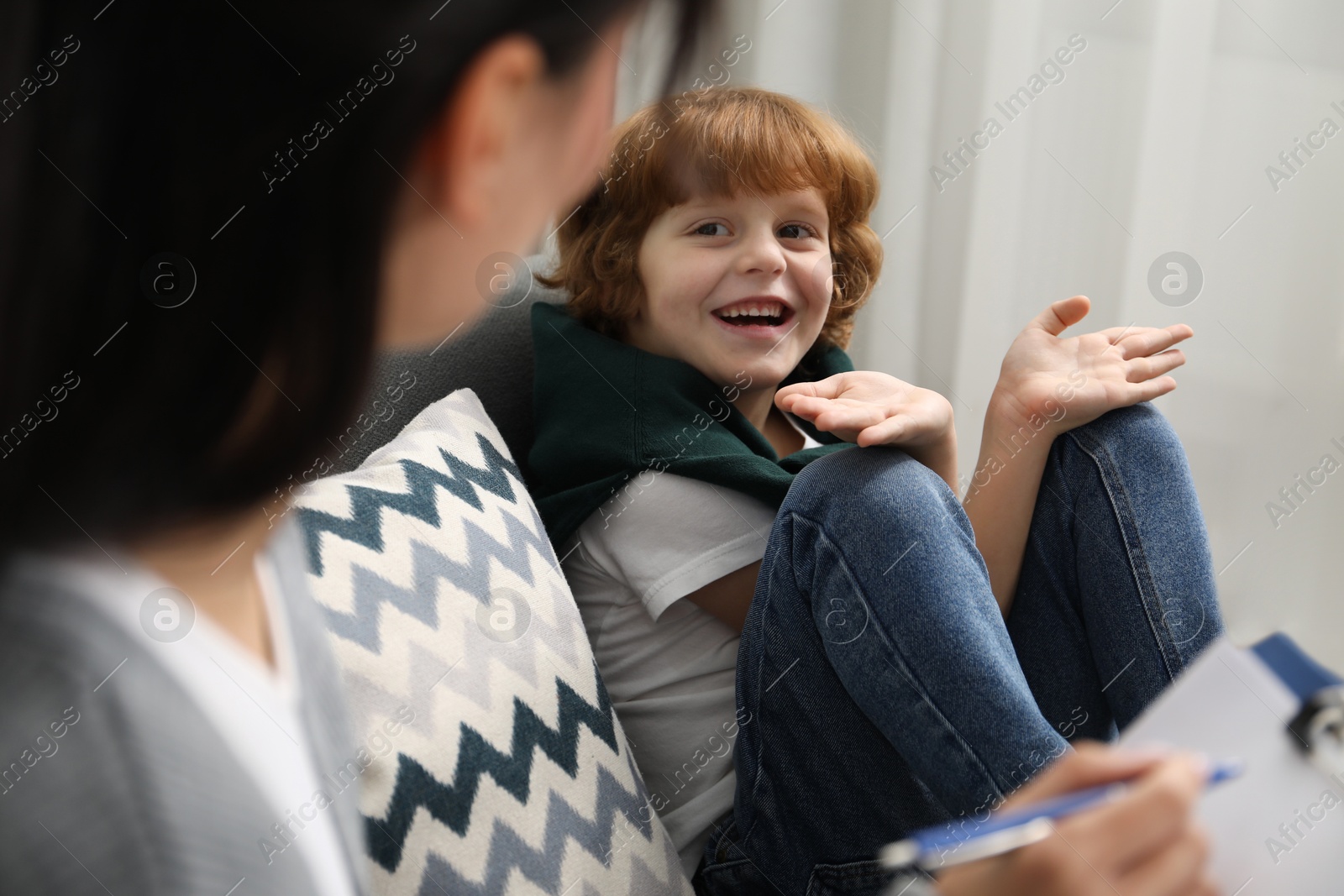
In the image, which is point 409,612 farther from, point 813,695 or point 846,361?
point 846,361

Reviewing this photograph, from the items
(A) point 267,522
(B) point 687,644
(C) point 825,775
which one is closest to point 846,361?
(B) point 687,644

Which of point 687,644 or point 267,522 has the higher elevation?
point 267,522

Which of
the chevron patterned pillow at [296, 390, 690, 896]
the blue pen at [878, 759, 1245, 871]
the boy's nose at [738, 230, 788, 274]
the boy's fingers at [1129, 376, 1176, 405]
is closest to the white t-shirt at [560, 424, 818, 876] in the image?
the chevron patterned pillow at [296, 390, 690, 896]

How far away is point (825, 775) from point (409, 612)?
13.7 inches

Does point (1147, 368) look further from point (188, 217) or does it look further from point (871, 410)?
point (188, 217)

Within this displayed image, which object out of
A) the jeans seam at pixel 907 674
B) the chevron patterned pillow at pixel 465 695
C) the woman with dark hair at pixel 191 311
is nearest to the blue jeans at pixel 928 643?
the jeans seam at pixel 907 674

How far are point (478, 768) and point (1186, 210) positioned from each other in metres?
1.11

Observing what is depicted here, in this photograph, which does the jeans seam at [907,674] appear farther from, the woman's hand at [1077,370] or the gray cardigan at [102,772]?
the gray cardigan at [102,772]

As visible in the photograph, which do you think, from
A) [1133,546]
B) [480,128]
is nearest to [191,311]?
[480,128]

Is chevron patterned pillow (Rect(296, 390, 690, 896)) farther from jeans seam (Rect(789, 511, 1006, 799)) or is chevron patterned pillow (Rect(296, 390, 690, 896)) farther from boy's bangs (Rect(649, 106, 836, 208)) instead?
boy's bangs (Rect(649, 106, 836, 208))

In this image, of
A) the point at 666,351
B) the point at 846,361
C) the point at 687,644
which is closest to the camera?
the point at 687,644

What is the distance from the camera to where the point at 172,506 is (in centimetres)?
33

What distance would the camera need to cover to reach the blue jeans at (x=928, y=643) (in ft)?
2.30

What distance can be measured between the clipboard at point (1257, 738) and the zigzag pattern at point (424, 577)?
1.39 ft
